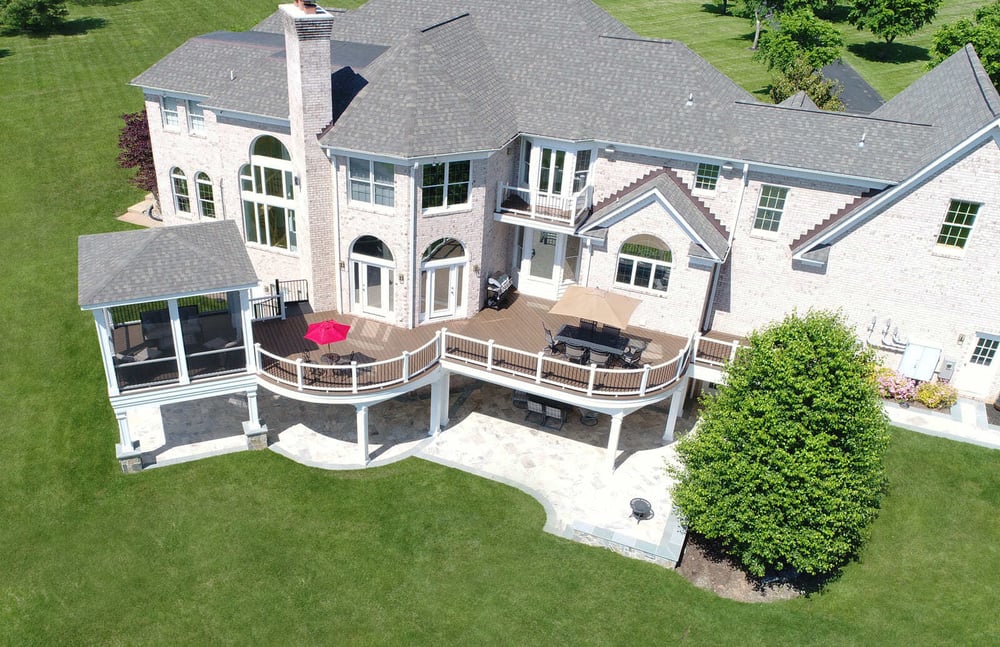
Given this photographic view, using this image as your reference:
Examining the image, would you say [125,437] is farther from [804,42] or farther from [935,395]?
[804,42]

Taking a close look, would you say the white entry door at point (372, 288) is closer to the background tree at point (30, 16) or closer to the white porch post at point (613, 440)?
the white porch post at point (613, 440)

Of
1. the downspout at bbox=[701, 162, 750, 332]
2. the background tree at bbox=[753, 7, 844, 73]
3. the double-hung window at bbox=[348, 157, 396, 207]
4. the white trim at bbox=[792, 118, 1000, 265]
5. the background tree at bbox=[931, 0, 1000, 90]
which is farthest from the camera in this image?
the background tree at bbox=[753, 7, 844, 73]

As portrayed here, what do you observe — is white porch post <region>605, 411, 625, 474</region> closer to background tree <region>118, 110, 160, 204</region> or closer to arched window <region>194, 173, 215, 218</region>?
arched window <region>194, 173, 215, 218</region>

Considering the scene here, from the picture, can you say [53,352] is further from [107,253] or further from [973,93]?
[973,93]

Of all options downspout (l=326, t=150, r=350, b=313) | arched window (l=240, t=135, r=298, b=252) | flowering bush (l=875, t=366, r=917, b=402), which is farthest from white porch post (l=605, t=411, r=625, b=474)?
arched window (l=240, t=135, r=298, b=252)

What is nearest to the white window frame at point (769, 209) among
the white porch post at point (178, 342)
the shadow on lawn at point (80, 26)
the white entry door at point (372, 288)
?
the white entry door at point (372, 288)

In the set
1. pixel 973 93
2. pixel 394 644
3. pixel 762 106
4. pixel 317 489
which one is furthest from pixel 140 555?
pixel 973 93

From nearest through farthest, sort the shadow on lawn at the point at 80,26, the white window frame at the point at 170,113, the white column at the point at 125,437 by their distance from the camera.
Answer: the white column at the point at 125,437
the white window frame at the point at 170,113
the shadow on lawn at the point at 80,26
